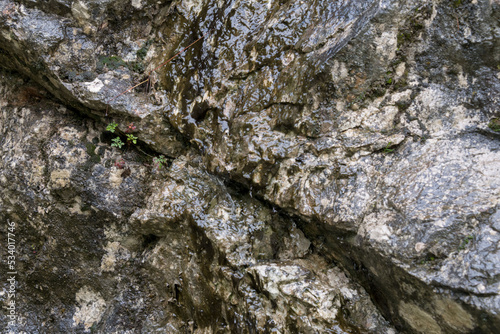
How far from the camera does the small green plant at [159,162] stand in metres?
3.42

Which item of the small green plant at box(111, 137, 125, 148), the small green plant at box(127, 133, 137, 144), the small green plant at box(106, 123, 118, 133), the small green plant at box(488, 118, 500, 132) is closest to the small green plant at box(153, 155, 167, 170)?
the small green plant at box(127, 133, 137, 144)

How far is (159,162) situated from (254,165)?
112 cm

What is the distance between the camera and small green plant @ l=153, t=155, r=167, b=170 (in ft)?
11.2

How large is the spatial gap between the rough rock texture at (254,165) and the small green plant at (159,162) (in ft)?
0.15

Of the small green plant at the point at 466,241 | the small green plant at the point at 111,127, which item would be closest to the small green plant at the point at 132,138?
the small green plant at the point at 111,127

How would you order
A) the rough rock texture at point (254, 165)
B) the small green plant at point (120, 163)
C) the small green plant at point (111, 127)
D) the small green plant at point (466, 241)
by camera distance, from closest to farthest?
the small green plant at point (466, 241), the rough rock texture at point (254, 165), the small green plant at point (111, 127), the small green plant at point (120, 163)

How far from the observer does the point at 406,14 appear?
2480 millimetres

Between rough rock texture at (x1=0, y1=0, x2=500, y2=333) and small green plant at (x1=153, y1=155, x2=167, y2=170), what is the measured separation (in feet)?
0.15

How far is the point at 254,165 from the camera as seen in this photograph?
283cm

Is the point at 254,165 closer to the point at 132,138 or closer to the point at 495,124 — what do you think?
the point at 132,138

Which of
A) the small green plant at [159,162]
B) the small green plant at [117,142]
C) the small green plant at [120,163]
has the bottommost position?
the small green plant at [120,163]

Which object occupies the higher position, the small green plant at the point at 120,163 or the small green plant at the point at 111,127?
the small green plant at the point at 111,127

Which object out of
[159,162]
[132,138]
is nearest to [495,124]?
[159,162]

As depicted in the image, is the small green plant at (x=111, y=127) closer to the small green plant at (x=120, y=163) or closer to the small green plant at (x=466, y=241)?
the small green plant at (x=120, y=163)
